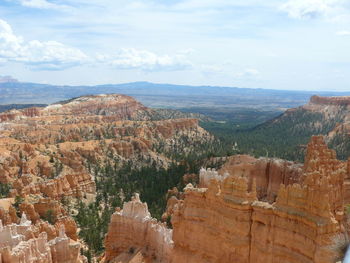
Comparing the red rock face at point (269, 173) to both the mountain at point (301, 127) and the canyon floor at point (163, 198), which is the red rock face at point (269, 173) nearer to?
the canyon floor at point (163, 198)

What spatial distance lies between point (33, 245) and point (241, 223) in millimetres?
11182

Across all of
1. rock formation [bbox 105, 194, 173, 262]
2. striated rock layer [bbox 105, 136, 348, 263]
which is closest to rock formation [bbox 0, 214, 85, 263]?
rock formation [bbox 105, 194, 173, 262]

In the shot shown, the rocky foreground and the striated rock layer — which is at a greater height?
the striated rock layer

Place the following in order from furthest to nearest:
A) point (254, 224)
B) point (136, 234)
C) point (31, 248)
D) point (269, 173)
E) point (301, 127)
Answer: point (301, 127) → point (269, 173) → point (136, 234) → point (31, 248) → point (254, 224)

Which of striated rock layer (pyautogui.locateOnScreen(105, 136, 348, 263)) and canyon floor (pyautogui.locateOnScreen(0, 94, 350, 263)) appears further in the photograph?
canyon floor (pyautogui.locateOnScreen(0, 94, 350, 263))

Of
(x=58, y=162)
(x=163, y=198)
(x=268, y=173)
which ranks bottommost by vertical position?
(x=163, y=198)

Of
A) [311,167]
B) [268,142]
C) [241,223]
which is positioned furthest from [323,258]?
[268,142]

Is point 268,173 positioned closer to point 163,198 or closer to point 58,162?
point 163,198

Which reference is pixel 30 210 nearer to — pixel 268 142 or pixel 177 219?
pixel 177 219

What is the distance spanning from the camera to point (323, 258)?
1384 centimetres

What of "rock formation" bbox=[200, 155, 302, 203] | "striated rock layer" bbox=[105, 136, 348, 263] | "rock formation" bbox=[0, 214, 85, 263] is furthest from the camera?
"rock formation" bbox=[200, 155, 302, 203]

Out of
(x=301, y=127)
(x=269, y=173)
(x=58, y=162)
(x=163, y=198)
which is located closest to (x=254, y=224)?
(x=269, y=173)

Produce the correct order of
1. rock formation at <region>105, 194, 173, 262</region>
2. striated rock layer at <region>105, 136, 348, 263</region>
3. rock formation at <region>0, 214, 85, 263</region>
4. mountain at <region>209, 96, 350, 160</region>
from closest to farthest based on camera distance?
striated rock layer at <region>105, 136, 348, 263</region> → rock formation at <region>0, 214, 85, 263</region> → rock formation at <region>105, 194, 173, 262</region> → mountain at <region>209, 96, 350, 160</region>

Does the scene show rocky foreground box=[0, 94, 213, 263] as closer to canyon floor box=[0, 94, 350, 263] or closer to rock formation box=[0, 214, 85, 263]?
rock formation box=[0, 214, 85, 263]
